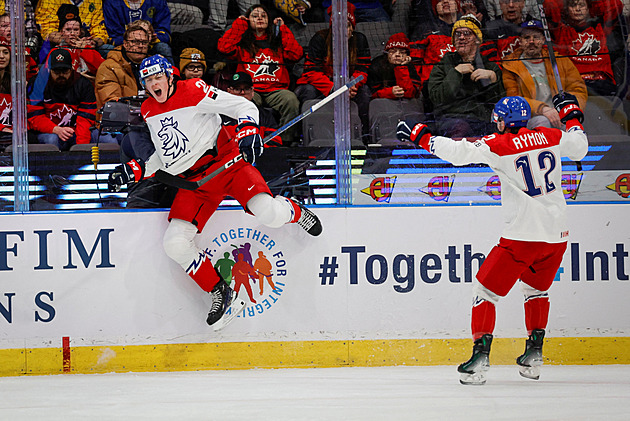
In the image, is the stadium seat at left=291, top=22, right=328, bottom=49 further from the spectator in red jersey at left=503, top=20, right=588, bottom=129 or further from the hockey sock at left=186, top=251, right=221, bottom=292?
the hockey sock at left=186, top=251, right=221, bottom=292

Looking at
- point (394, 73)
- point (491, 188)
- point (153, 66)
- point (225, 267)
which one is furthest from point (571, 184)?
point (153, 66)

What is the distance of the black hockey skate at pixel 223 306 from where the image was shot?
371cm

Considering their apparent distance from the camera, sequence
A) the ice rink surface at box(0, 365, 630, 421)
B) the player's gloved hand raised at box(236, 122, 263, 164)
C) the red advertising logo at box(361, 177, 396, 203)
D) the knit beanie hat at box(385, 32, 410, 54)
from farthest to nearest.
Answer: the knit beanie hat at box(385, 32, 410, 54) → the red advertising logo at box(361, 177, 396, 203) → the player's gloved hand raised at box(236, 122, 263, 164) → the ice rink surface at box(0, 365, 630, 421)

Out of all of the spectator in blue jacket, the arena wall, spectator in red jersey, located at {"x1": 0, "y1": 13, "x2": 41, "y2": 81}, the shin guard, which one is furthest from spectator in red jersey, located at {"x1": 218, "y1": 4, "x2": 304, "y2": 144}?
Answer: the shin guard

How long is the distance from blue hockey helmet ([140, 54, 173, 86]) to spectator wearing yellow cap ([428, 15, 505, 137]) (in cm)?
134

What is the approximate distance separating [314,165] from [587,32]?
1.61 m

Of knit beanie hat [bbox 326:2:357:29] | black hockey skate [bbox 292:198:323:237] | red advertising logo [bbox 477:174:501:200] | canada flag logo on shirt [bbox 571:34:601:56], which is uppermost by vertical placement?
knit beanie hat [bbox 326:2:357:29]

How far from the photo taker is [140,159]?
3801 millimetres

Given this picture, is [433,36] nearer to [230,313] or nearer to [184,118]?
[184,118]

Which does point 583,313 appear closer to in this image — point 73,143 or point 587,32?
point 587,32

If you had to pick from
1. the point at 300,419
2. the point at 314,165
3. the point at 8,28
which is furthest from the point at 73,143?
the point at 300,419

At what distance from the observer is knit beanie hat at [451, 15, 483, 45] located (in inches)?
159

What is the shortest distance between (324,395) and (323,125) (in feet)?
4.72

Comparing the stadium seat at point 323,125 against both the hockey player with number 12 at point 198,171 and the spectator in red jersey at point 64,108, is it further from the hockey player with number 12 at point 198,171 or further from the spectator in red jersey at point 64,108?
the spectator in red jersey at point 64,108
